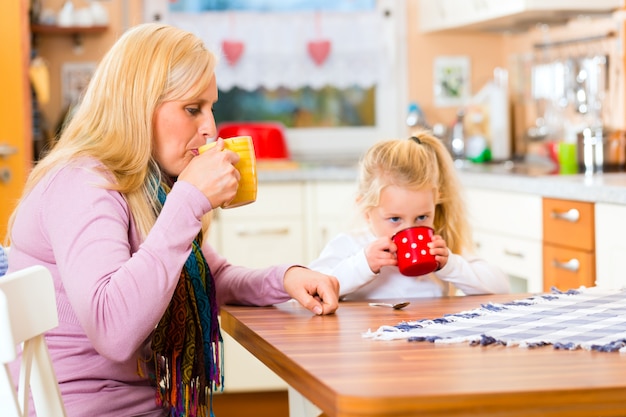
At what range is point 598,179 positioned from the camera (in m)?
3.06

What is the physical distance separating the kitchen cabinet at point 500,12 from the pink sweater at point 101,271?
232 cm

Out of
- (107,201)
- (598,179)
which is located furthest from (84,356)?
(598,179)

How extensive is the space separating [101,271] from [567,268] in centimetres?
187

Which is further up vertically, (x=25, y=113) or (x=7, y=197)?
(x=25, y=113)

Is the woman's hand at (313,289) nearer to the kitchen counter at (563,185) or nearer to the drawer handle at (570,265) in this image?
the kitchen counter at (563,185)

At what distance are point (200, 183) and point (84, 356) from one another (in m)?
0.34

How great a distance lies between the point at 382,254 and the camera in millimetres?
1872

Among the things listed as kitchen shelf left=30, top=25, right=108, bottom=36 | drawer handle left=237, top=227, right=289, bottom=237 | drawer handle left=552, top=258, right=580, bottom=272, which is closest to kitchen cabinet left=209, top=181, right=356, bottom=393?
drawer handle left=237, top=227, right=289, bottom=237

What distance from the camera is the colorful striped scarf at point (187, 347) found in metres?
1.64

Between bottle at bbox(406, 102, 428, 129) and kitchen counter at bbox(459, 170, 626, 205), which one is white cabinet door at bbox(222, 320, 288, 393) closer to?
kitchen counter at bbox(459, 170, 626, 205)

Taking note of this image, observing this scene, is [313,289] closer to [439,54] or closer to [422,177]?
[422,177]

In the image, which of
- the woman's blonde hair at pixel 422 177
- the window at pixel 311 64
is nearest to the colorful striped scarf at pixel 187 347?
the woman's blonde hair at pixel 422 177

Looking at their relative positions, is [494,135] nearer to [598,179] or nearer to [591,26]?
[591,26]

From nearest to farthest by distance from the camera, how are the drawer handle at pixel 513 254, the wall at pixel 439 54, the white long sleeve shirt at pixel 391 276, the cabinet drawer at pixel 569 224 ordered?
the white long sleeve shirt at pixel 391 276
the cabinet drawer at pixel 569 224
the drawer handle at pixel 513 254
the wall at pixel 439 54
